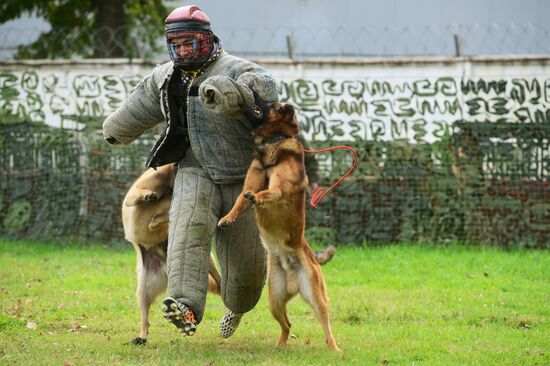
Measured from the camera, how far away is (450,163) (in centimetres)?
1188

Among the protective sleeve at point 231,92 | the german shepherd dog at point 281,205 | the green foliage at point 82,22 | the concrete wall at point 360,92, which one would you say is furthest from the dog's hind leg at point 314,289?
the green foliage at point 82,22

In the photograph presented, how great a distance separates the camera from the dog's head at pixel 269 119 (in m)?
6.13

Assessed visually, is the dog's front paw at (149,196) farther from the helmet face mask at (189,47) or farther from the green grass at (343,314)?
the helmet face mask at (189,47)

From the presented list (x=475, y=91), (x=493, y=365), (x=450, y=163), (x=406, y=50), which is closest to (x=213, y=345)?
(x=493, y=365)

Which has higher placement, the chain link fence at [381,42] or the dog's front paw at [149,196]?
the chain link fence at [381,42]

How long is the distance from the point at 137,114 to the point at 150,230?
3.21ft

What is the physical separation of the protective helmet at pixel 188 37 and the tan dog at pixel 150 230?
1.15 m

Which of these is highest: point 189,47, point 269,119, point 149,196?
point 189,47

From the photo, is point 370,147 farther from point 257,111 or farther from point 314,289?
point 257,111

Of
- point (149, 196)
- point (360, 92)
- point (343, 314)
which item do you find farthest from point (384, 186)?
point (149, 196)

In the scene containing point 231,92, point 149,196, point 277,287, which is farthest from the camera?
point 149,196

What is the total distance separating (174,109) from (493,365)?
259cm

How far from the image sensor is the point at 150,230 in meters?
7.22

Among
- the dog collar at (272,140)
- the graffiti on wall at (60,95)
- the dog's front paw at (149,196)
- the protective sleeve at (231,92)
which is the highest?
the graffiti on wall at (60,95)
